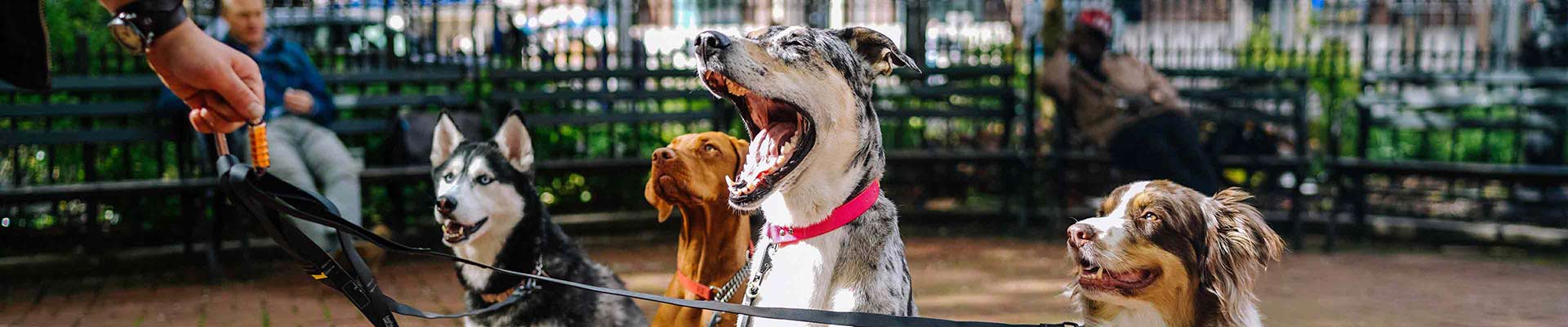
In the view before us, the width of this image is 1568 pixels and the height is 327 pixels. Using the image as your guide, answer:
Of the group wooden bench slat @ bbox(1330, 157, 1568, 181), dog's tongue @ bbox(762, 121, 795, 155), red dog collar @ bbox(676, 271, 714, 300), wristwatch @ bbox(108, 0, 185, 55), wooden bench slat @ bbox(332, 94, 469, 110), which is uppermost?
wristwatch @ bbox(108, 0, 185, 55)

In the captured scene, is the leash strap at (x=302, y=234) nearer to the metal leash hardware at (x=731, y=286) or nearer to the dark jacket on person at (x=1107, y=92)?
the metal leash hardware at (x=731, y=286)

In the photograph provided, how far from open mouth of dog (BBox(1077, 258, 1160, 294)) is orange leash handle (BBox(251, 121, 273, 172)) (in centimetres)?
206

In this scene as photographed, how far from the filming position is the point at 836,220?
112 inches

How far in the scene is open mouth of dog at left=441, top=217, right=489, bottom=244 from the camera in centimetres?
395

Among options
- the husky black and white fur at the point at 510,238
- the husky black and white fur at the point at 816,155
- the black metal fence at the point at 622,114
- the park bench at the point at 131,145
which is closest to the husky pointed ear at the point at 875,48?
the husky black and white fur at the point at 816,155

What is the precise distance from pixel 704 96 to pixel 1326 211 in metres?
5.39

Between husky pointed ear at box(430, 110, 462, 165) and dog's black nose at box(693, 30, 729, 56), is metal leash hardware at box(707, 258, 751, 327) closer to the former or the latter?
dog's black nose at box(693, 30, 729, 56)

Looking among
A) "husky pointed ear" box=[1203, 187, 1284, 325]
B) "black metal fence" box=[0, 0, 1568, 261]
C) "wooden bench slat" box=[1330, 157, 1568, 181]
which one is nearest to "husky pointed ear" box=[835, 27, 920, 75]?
"husky pointed ear" box=[1203, 187, 1284, 325]

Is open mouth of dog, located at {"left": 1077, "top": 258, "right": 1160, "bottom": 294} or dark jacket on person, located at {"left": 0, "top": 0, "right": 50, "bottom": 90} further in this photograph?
dark jacket on person, located at {"left": 0, "top": 0, "right": 50, "bottom": 90}

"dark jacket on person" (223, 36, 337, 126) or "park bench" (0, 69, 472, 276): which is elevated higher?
"dark jacket on person" (223, 36, 337, 126)

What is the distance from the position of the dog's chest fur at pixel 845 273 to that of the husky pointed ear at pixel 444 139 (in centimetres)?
176

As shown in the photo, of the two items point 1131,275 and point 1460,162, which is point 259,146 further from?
point 1460,162

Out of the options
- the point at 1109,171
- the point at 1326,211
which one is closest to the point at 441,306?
the point at 1109,171

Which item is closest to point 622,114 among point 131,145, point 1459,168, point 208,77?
point 131,145
